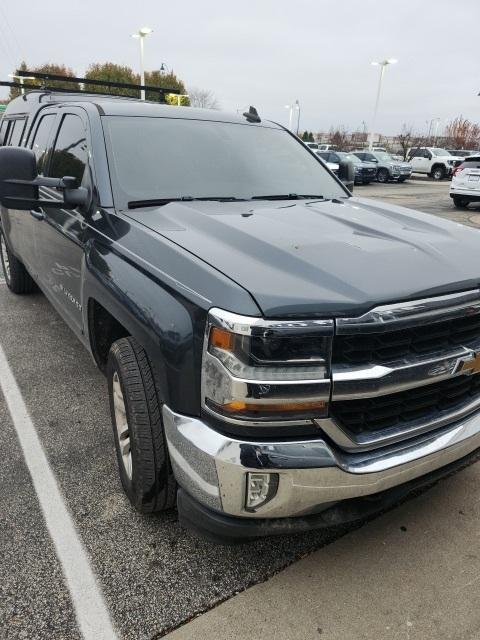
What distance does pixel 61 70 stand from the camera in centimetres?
6159

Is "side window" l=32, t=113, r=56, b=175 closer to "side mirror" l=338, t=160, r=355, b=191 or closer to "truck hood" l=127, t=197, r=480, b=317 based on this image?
"truck hood" l=127, t=197, r=480, b=317

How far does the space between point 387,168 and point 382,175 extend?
58 cm

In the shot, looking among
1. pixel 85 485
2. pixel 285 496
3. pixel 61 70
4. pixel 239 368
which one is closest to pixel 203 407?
pixel 239 368

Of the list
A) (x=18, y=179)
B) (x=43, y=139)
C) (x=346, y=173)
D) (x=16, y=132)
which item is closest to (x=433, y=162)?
(x=346, y=173)

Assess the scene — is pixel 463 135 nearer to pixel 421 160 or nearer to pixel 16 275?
pixel 421 160

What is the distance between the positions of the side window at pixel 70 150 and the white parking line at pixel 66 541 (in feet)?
5.08

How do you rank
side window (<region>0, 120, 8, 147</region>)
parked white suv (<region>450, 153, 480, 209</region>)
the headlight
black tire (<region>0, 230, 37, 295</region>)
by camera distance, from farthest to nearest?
parked white suv (<region>450, 153, 480, 209</region>)
side window (<region>0, 120, 8, 147</region>)
black tire (<region>0, 230, 37, 295</region>)
the headlight

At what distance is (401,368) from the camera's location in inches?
71.3

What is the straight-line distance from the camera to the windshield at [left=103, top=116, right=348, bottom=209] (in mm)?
2881

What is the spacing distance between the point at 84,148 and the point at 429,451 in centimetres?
245

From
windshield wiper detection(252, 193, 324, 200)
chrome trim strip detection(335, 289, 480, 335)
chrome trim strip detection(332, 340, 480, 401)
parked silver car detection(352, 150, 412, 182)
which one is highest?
windshield wiper detection(252, 193, 324, 200)

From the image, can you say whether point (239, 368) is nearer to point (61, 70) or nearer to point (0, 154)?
point (0, 154)

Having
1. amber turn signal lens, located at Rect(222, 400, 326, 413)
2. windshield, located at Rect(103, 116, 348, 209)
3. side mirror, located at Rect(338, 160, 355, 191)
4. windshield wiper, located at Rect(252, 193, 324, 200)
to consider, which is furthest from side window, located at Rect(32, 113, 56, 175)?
amber turn signal lens, located at Rect(222, 400, 326, 413)

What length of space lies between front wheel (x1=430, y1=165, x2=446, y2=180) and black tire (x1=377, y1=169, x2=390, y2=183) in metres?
4.93
